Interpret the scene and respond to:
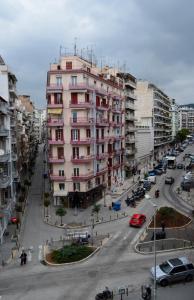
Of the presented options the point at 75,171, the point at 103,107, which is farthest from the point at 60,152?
the point at 103,107

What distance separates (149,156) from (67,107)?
64466 mm

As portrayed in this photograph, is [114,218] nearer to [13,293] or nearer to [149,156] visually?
[13,293]

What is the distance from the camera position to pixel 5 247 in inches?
1677

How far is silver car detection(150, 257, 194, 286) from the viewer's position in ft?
104

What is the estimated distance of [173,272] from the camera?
3212 centimetres

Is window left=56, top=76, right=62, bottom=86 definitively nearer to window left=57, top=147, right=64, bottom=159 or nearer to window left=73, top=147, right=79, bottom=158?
window left=57, top=147, right=64, bottom=159

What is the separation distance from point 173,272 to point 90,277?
7186 millimetres

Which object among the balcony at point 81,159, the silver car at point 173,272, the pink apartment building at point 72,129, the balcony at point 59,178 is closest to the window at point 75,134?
the pink apartment building at point 72,129

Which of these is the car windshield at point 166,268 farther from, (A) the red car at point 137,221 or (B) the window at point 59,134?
(B) the window at point 59,134

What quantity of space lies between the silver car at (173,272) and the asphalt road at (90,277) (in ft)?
2.00

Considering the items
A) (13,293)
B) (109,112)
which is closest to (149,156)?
(109,112)

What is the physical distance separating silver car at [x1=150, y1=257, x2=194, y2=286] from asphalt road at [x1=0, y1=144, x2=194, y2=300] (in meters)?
0.61

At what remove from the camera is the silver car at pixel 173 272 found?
104 ft

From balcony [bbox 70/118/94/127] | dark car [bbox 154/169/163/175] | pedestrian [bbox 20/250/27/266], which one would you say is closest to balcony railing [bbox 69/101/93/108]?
balcony [bbox 70/118/94/127]
